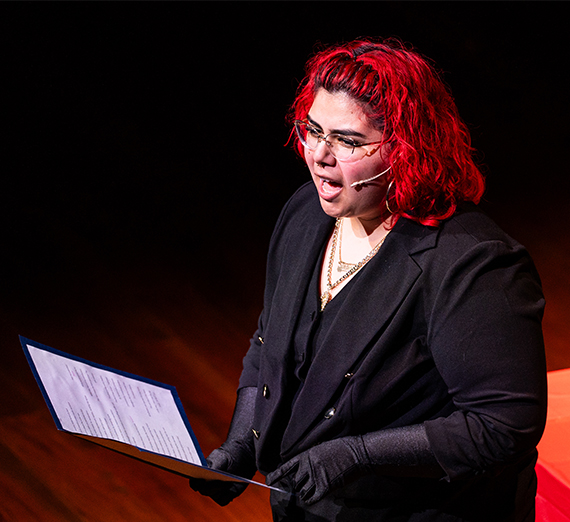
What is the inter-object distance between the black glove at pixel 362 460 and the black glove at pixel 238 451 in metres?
0.21

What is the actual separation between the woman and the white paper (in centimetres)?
17

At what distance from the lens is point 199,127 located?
4.39 metres

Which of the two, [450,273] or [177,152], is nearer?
[450,273]

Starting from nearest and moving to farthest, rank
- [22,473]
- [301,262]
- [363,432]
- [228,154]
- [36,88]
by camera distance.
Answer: [363,432], [301,262], [22,473], [36,88], [228,154]

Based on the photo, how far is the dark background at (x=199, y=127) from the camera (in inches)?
142

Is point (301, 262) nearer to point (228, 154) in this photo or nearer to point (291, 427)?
point (291, 427)

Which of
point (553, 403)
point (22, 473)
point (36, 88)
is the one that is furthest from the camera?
point (36, 88)

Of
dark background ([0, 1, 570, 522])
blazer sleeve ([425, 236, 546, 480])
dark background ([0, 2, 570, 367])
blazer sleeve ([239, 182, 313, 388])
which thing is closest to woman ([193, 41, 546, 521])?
blazer sleeve ([425, 236, 546, 480])

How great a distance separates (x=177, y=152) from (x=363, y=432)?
3.29m

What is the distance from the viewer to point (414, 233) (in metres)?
1.16

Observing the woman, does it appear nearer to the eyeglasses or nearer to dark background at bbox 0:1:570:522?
the eyeglasses

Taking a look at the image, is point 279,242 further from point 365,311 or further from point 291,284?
point 365,311

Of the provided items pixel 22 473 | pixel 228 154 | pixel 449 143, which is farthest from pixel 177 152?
pixel 449 143

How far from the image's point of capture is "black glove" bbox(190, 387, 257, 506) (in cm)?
138
